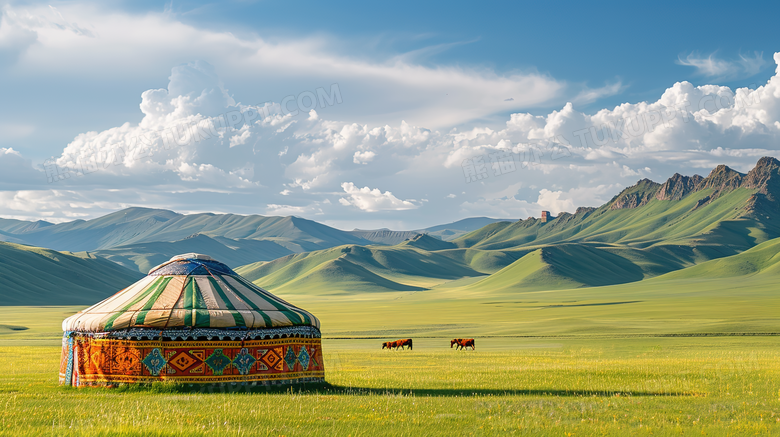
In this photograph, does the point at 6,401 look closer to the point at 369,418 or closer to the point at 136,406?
the point at 136,406

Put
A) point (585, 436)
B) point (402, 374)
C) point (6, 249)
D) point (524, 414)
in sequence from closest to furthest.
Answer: point (585, 436)
point (524, 414)
point (402, 374)
point (6, 249)

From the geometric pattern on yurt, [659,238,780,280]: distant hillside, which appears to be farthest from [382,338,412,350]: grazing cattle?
[659,238,780,280]: distant hillside

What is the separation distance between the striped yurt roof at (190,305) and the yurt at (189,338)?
19 mm

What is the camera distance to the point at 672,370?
17.2 metres

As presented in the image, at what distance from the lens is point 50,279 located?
13462 cm

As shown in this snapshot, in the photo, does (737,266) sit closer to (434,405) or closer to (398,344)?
(398,344)

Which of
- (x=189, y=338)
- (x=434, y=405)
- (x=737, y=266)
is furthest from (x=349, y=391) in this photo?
(x=737, y=266)

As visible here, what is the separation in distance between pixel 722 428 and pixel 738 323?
146ft

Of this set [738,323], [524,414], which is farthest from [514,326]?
[524,414]

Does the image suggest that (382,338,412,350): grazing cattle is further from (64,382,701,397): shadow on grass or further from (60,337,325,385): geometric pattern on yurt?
(60,337,325,385): geometric pattern on yurt

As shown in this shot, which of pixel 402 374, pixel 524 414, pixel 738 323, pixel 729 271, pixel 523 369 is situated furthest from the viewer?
pixel 729 271

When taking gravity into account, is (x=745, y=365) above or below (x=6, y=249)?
below

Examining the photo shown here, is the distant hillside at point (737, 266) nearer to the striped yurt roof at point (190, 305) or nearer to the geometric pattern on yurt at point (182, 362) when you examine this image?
the striped yurt roof at point (190, 305)

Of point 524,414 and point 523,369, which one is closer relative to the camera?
point 524,414
